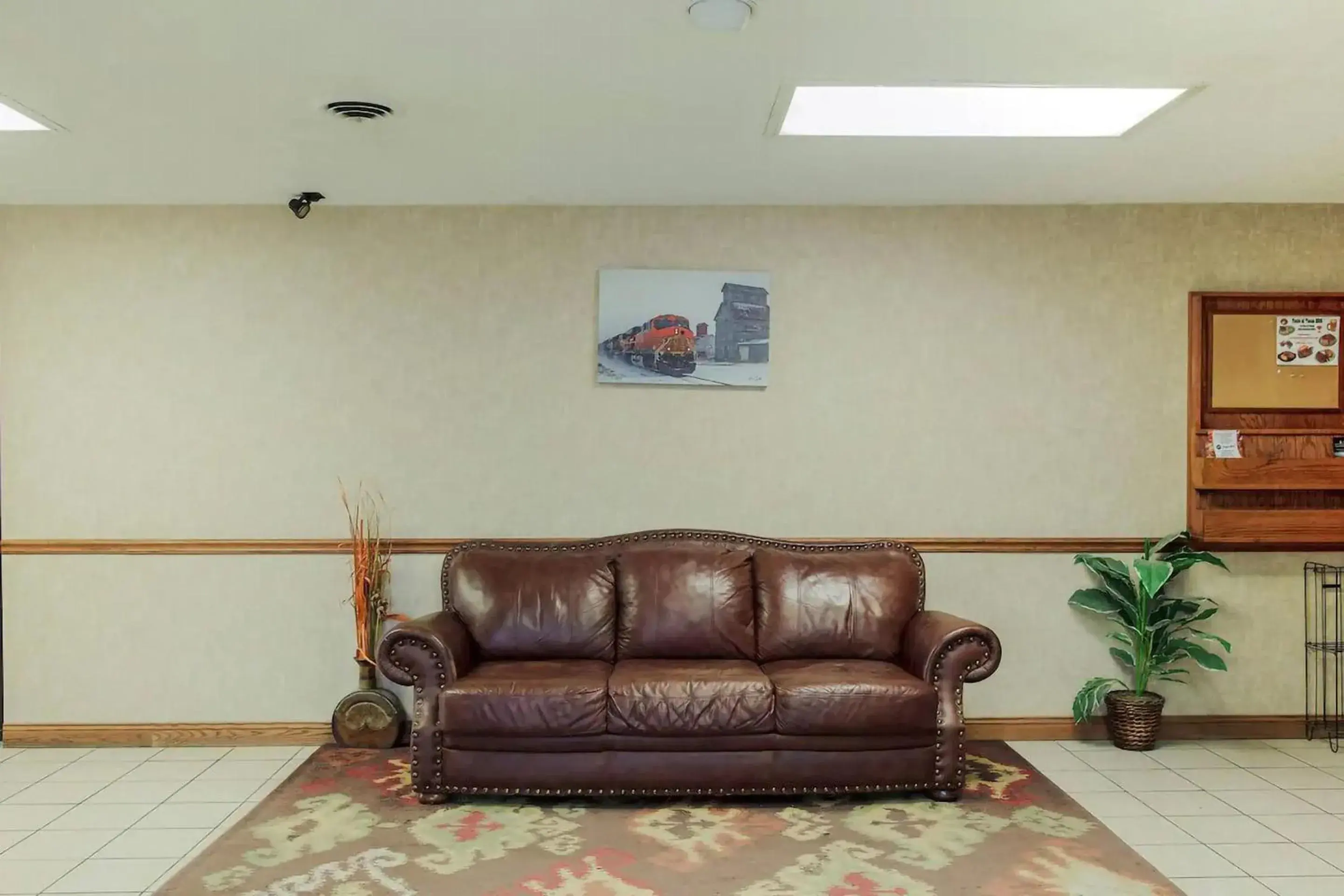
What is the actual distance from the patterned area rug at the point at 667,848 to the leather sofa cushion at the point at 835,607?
2.17 feet

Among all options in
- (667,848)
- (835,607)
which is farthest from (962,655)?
(667,848)

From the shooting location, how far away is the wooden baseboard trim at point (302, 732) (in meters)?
4.87

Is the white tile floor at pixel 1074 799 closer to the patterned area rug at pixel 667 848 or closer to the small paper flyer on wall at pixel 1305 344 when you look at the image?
the patterned area rug at pixel 667 848

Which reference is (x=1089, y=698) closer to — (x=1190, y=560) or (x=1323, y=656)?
(x=1190, y=560)

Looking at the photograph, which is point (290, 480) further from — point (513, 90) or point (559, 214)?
point (513, 90)

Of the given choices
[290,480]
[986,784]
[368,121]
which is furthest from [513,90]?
[986,784]

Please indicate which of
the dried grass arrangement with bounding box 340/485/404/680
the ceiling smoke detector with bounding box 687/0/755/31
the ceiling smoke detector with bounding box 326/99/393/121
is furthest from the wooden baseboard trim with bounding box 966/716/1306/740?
the ceiling smoke detector with bounding box 326/99/393/121

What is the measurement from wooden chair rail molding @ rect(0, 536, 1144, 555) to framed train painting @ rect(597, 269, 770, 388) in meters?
0.83

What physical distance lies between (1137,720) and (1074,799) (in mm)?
809

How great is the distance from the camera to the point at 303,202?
4.74 meters

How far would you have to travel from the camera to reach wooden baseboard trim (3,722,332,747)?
4859 mm

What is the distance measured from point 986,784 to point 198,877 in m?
2.85

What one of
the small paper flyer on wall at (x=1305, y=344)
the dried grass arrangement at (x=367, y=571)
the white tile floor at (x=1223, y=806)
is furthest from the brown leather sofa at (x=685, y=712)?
the small paper flyer on wall at (x=1305, y=344)

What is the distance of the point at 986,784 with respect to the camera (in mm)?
4215
